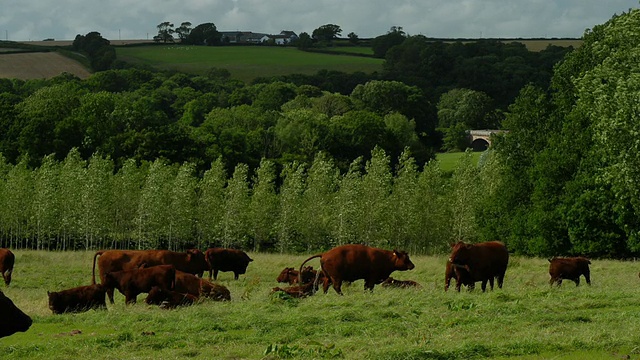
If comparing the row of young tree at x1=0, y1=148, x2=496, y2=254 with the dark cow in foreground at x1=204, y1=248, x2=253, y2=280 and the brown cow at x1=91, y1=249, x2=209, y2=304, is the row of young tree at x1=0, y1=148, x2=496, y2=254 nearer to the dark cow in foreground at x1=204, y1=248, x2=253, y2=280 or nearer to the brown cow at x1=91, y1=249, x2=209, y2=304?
the dark cow in foreground at x1=204, y1=248, x2=253, y2=280

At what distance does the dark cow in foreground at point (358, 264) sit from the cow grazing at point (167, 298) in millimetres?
4996

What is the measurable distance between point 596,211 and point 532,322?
3934 centimetres

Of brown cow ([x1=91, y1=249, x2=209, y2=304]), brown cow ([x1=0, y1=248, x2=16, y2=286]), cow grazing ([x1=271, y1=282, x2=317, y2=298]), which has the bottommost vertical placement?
brown cow ([x1=0, y1=248, x2=16, y2=286])

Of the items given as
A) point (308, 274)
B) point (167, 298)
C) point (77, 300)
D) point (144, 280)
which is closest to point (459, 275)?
point (308, 274)

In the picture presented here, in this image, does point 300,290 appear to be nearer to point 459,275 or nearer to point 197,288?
point 197,288

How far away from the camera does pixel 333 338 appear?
19.3 m

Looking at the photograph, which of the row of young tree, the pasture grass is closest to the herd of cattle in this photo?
the pasture grass

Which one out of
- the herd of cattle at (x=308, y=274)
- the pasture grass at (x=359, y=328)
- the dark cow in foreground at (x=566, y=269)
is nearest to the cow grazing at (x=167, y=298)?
the herd of cattle at (x=308, y=274)

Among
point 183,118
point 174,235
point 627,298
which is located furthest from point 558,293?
point 183,118

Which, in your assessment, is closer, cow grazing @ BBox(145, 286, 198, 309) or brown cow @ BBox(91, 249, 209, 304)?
cow grazing @ BBox(145, 286, 198, 309)

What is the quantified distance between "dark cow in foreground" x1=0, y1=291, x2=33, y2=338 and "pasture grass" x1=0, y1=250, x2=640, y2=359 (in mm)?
4370

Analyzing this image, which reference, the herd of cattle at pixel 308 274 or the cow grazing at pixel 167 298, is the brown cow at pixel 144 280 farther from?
the cow grazing at pixel 167 298

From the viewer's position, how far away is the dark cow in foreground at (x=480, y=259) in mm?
28828

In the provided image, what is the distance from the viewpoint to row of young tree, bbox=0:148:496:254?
7194 cm
